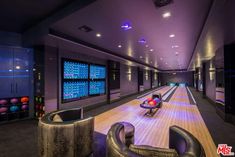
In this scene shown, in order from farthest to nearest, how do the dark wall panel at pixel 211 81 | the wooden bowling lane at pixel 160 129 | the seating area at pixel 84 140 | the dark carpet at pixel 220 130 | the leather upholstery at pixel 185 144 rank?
the dark wall panel at pixel 211 81, the dark carpet at pixel 220 130, the wooden bowling lane at pixel 160 129, the seating area at pixel 84 140, the leather upholstery at pixel 185 144

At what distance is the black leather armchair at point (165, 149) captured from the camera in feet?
4.92

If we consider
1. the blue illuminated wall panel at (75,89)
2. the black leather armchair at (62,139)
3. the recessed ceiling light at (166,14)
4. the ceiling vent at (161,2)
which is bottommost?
the black leather armchair at (62,139)

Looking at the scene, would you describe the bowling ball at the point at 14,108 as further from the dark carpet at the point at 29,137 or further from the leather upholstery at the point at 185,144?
the leather upholstery at the point at 185,144

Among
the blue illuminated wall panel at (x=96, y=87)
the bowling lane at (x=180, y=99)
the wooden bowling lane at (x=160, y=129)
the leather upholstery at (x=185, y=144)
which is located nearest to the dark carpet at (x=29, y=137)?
the wooden bowling lane at (x=160, y=129)

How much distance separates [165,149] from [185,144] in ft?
0.95

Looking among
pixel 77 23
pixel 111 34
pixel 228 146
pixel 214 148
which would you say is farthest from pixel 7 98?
pixel 228 146

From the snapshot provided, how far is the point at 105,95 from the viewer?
8695 millimetres

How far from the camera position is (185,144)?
1.76 m

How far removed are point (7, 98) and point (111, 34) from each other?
449 centimetres

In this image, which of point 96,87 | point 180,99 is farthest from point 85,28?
point 180,99

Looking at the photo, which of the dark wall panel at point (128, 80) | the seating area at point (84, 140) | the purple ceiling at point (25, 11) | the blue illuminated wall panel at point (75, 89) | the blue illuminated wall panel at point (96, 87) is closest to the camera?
the seating area at point (84, 140)

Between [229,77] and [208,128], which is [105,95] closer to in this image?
[208,128]

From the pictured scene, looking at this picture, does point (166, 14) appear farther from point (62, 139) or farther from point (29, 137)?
point (29, 137)

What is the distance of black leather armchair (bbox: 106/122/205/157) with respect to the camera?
150 cm
